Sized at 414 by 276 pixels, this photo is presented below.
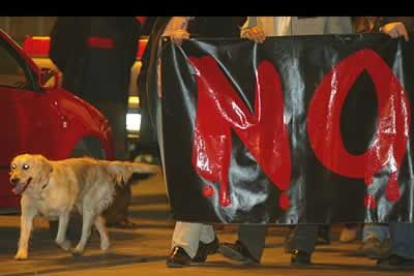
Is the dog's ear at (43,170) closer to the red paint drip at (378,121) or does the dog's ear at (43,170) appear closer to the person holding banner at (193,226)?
the person holding banner at (193,226)

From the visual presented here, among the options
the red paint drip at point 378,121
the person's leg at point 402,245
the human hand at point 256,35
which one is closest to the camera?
the red paint drip at point 378,121

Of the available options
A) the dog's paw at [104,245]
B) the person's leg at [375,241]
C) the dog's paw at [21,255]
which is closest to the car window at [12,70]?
the dog's paw at [104,245]

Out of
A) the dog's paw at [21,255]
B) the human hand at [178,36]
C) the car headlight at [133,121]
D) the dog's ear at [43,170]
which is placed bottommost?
the dog's paw at [21,255]

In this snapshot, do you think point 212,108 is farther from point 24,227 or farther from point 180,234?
point 24,227

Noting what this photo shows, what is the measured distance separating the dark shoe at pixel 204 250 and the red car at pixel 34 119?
1.86 m

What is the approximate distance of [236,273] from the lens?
25.8ft

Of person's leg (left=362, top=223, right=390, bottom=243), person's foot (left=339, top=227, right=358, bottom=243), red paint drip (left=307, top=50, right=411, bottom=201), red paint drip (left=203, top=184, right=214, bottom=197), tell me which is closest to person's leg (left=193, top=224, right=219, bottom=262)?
red paint drip (left=203, top=184, right=214, bottom=197)

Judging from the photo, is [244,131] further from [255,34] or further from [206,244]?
[206,244]

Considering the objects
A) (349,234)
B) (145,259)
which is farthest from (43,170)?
(349,234)

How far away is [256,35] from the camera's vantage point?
7.93 m

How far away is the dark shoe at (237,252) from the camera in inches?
325

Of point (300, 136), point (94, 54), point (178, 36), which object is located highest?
point (178, 36)

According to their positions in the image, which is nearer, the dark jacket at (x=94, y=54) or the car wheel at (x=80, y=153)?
the car wheel at (x=80, y=153)

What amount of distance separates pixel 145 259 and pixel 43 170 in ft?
3.35
